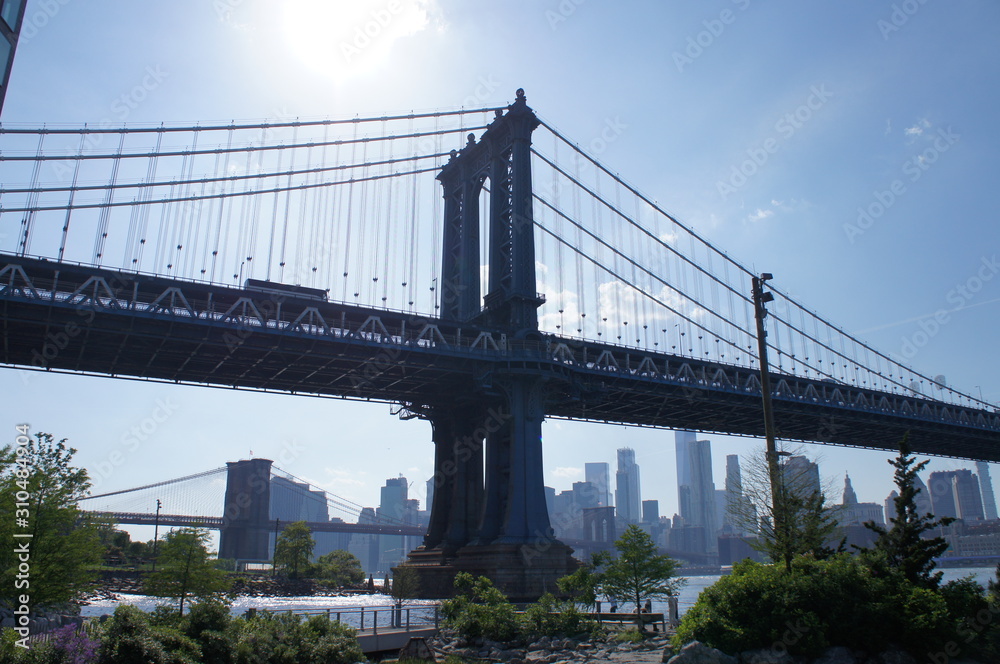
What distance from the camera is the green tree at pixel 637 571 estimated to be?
35.4m

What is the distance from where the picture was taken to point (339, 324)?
197 ft

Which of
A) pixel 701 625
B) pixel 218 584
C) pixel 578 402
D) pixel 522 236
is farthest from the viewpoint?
pixel 578 402

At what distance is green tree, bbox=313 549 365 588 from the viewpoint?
9700 centimetres

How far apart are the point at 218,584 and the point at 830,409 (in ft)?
246

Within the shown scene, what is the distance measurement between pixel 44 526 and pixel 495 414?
1555 inches

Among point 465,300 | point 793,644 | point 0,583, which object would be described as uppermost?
point 465,300

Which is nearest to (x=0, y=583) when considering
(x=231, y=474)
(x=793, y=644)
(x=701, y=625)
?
(x=701, y=625)

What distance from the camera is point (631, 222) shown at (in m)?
87.1

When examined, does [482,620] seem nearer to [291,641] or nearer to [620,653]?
[620,653]

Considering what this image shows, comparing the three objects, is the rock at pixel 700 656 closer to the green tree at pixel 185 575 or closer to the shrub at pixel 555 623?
the shrub at pixel 555 623

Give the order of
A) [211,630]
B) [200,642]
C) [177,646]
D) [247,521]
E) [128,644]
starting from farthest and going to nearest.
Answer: [247,521] → [211,630] → [200,642] → [177,646] → [128,644]

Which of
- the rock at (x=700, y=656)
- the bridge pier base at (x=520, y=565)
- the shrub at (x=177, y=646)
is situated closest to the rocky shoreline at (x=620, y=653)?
the rock at (x=700, y=656)

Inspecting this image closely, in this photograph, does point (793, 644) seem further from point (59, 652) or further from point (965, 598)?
point (59, 652)

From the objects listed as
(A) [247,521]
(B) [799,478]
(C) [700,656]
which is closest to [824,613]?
(C) [700,656]
